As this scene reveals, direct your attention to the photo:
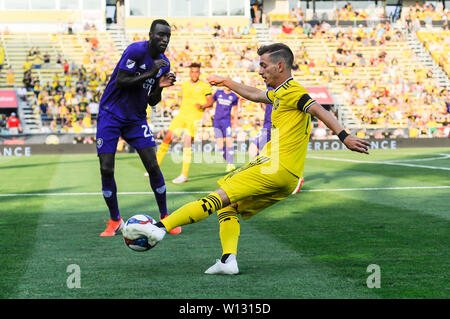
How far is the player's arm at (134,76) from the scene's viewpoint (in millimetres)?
6805

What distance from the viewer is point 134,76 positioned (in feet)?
23.4

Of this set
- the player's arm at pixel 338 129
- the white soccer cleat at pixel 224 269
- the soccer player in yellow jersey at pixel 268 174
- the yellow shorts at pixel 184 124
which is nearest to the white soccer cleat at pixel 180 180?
the yellow shorts at pixel 184 124

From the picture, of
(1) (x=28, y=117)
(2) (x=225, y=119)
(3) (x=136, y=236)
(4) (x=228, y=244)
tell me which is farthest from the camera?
(1) (x=28, y=117)

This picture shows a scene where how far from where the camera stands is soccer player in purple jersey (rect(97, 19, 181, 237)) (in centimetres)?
711

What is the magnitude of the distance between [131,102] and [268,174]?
2.76 metres

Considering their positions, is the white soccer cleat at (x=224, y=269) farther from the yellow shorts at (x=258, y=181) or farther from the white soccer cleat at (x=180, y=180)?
the white soccer cleat at (x=180, y=180)

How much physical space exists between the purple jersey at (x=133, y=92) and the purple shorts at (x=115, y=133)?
2.8 inches

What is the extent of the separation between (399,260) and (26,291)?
3149 millimetres

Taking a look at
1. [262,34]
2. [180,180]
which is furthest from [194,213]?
[262,34]

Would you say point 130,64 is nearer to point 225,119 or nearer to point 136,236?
point 136,236

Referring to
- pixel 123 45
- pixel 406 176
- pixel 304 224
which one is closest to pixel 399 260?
pixel 304 224

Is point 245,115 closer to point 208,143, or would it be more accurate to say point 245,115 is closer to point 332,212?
point 208,143

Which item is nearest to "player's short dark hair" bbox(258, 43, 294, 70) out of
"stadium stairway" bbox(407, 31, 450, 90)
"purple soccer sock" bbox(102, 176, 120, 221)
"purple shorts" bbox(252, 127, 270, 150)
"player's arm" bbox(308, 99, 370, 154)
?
"player's arm" bbox(308, 99, 370, 154)

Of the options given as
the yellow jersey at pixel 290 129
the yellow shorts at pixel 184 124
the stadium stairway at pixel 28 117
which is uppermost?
the yellow jersey at pixel 290 129
